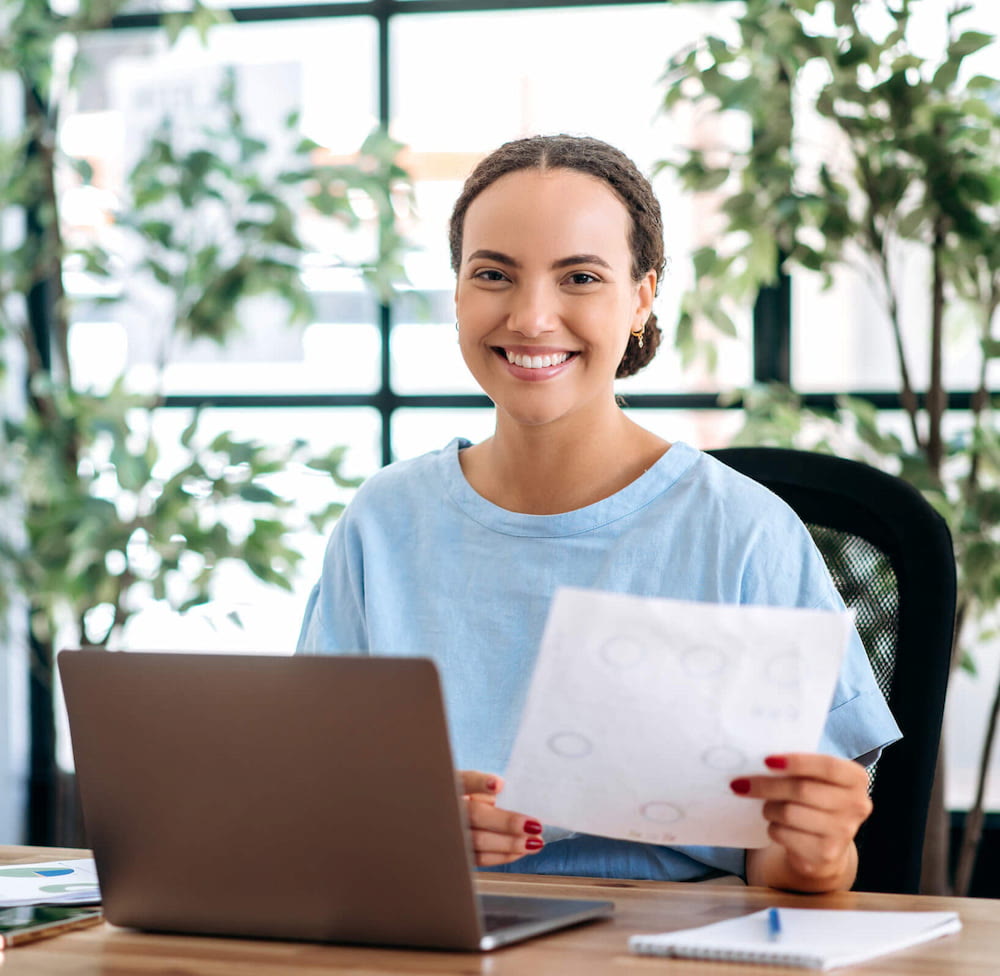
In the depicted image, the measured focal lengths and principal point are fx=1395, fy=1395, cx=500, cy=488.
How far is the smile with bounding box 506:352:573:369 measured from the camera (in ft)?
4.64

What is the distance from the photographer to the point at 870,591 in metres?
1.34

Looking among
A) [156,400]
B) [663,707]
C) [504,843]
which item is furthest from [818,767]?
[156,400]

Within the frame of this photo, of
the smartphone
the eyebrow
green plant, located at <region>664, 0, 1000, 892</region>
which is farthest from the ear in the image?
the smartphone

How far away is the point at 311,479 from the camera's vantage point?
9.61 ft

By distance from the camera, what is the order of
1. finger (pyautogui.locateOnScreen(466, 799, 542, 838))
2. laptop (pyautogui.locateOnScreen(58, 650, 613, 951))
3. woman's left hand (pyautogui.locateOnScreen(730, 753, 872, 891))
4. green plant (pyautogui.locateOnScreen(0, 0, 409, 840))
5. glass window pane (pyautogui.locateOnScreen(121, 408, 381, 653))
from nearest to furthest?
laptop (pyautogui.locateOnScreen(58, 650, 613, 951)) → woman's left hand (pyautogui.locateOnScreen(730, 753, 872, 891)) → finger (pyautogui.locateOnScreen(466, 799, 542, 838)) → green plant (pyautogui.locateOnScreen(0, 0, 409, 840)) → glass window pane (pyautogui.locateOnScreen(121, 408, 381, 653))

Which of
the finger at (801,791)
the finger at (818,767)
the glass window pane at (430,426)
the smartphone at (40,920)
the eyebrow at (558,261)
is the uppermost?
the eyebrow at (558,261)

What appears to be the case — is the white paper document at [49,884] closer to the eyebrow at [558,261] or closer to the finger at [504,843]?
the finger at [504,843]

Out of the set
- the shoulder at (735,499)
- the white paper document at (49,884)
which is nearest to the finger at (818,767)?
the shoulder at (735,499)

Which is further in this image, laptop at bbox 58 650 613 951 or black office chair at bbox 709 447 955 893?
black office chair at bbox 709 447 955 893

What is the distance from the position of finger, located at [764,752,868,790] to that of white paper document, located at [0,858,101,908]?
0.51 meters

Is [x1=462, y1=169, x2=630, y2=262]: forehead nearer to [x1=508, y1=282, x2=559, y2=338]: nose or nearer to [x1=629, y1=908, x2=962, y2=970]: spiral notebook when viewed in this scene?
[x1=508, y1=282, x2=559, y2=338]: nose

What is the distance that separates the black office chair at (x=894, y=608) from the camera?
4.10ft

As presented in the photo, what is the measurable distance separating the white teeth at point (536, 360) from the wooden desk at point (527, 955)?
574 mm

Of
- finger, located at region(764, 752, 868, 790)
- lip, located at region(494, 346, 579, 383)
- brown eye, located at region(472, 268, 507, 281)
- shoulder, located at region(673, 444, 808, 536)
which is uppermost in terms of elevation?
brown eye, located at region(472, 268, 507, 281)
